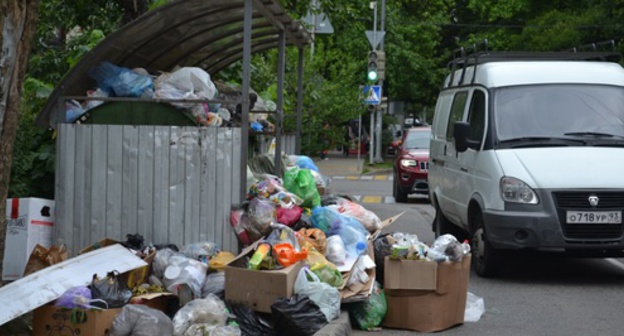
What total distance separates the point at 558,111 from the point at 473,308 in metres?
3.03

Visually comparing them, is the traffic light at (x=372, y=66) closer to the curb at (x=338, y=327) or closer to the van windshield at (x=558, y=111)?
the van windshield at (x=558, y=111)

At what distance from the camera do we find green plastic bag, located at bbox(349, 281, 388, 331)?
7.73m

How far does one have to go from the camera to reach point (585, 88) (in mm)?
10758

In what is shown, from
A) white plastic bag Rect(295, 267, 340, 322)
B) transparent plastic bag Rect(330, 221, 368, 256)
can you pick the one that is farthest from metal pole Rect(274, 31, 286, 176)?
white plastic bag Rect(295, 267, 340, 322)

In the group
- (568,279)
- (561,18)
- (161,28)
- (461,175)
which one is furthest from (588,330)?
(561,18)

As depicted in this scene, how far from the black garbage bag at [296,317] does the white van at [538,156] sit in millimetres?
3484

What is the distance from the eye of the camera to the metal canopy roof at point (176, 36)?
28.8 feet

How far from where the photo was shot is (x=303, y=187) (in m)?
9.41

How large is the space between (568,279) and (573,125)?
1663 millimetres

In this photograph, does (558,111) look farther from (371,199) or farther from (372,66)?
(372,66)

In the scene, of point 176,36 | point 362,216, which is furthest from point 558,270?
point 176,36

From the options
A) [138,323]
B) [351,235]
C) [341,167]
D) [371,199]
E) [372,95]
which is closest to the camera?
[138,323]

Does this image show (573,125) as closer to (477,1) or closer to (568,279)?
(568,279)

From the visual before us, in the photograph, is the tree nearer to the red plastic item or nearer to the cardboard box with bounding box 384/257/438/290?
the red plastic item
